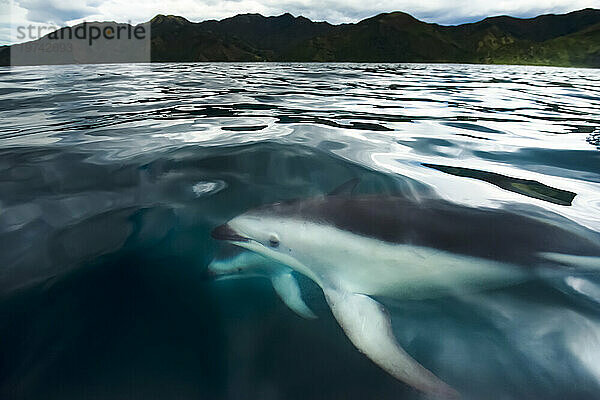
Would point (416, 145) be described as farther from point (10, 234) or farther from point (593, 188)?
point (10, 234)

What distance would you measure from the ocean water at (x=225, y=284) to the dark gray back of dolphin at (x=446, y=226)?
304mm

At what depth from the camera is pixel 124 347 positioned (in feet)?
7.40

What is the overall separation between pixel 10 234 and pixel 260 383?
116 inches

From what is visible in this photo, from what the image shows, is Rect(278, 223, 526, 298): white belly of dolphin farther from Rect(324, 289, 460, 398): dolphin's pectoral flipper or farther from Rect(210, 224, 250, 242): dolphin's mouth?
Rect(210, 224, 250, 242): dolphin's mouth

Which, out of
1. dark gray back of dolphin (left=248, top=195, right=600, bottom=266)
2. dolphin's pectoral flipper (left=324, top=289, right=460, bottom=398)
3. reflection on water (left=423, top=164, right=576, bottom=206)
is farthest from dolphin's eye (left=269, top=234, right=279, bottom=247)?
reflection on water (left=423, top=164, right=576, bottom=206)

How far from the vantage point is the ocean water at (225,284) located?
2.11 m

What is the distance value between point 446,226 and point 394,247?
56 centimetres

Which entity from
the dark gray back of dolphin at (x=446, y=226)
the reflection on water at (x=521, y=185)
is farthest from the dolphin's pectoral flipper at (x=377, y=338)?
the reflection on water at (x=521, y=185)

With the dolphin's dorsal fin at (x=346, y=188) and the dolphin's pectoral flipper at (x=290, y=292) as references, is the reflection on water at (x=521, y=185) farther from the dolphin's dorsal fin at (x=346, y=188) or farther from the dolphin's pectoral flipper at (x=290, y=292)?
the dolphin's pectoral flipper at (x=290, y=292)

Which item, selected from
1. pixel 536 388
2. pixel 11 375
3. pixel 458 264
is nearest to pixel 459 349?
pixel 536 388

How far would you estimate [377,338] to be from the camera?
231 cm

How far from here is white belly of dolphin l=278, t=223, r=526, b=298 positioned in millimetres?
2992

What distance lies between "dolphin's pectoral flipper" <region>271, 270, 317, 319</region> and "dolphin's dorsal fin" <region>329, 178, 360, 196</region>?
1.46m

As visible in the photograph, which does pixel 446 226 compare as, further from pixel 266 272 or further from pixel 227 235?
pixel 227 235
